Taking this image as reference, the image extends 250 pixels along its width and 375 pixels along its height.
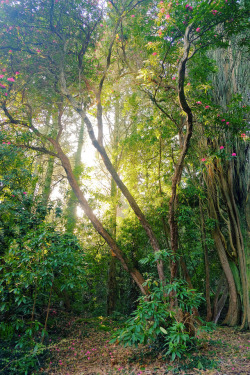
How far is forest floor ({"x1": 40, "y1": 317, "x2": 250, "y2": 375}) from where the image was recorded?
300 cm

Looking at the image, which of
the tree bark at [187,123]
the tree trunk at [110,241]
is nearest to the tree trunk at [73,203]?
the tree trunk at [110,241]

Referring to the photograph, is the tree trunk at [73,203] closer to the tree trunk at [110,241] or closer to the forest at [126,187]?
the forest at [126,187]

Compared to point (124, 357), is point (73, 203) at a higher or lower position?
higher

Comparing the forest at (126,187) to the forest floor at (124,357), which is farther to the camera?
the forest at (126,187)

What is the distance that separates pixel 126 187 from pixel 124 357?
336cm

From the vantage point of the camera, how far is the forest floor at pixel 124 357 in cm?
A: 300

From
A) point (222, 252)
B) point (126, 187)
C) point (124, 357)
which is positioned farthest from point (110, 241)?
point (222, 252)

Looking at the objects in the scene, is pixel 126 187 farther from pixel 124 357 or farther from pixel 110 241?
pixel 124 357

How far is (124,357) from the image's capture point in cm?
364

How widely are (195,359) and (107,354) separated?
1.62 meters

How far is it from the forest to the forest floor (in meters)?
0.03

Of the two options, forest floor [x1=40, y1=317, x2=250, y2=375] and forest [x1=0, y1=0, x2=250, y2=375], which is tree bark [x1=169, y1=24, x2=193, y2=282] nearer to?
forest [x1=0, y1=0, x2=250, y2=375]

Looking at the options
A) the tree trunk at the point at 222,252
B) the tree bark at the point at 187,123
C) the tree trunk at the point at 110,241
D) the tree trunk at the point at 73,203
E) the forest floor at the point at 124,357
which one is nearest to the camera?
the forest floor at the point at 124,357

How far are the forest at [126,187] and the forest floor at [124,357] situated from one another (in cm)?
3
